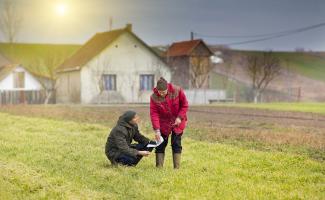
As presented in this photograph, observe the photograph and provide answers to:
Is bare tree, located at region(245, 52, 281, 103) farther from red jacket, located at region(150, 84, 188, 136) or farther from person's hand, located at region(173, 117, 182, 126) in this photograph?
person's hand, located at region(173, 117, 182, 126)

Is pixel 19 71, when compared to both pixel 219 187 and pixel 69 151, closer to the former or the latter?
pixel 69 151

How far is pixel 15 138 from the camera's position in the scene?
1897 centimetres

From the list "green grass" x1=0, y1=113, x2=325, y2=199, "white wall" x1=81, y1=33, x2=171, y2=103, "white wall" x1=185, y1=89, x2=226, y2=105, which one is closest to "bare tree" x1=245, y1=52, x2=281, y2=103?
"white wall" x1=185, y1=89, x2=226, y2=105

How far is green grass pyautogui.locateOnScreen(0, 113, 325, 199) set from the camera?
391 inches

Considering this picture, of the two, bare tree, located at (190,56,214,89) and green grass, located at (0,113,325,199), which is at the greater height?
bare tree, located at (190,56,214,89)

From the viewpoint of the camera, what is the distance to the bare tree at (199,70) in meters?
66.1

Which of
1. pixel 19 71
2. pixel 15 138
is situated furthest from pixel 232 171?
pixel 19 71

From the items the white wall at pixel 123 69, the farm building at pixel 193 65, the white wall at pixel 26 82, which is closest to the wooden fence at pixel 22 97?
the white wall at pixel 26 82

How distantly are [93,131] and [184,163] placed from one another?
877cm

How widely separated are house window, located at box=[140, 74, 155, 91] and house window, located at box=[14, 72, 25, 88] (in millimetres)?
11905

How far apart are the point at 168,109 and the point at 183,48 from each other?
58691 millimetres

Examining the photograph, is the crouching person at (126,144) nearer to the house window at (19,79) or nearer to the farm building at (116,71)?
the farm building at (116,71)

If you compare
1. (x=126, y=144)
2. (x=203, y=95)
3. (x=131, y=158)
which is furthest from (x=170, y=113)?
(x=203, y=95)

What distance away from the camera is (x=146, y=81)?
191 feet
